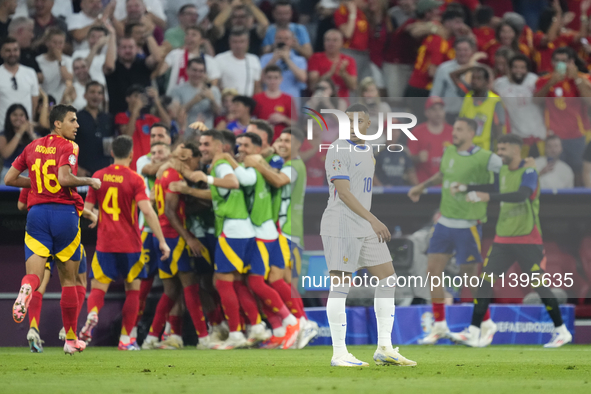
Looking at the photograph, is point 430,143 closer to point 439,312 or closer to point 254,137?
point 439,312

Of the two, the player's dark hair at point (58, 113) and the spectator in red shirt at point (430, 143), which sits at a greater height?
the player's dark hair at point (58, 113)

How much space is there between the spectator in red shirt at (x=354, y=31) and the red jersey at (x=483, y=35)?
204cm

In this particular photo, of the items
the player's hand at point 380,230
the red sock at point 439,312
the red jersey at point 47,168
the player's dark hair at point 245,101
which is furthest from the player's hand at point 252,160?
the player's hand at point 380,230

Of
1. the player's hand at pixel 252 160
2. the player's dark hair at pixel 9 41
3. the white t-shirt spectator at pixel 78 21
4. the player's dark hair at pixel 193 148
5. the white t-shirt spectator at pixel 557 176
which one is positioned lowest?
the white t-shirt spectator at pixel 557 176

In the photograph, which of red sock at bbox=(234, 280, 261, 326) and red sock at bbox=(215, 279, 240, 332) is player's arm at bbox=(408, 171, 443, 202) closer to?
red sock at bbox=(234, 280, 261, 326)

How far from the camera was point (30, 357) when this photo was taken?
26.9 feet

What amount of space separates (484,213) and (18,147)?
6.43m

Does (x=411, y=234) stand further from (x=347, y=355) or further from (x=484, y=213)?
(x=347, y=355)

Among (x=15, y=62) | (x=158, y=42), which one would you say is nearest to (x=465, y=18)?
(x=158, y=42)

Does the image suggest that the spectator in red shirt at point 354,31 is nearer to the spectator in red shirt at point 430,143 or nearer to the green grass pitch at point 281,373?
the spectator in red shirt at point 430,143

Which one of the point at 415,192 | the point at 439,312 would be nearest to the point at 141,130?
the point at 415,192

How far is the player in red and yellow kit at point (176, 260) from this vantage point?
9695 millimetres

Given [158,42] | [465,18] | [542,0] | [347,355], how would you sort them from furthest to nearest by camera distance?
[542,0] → [465,18] → [158,42] → [347,355]

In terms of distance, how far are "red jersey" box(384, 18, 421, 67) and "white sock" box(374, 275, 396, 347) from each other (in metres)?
8.33
